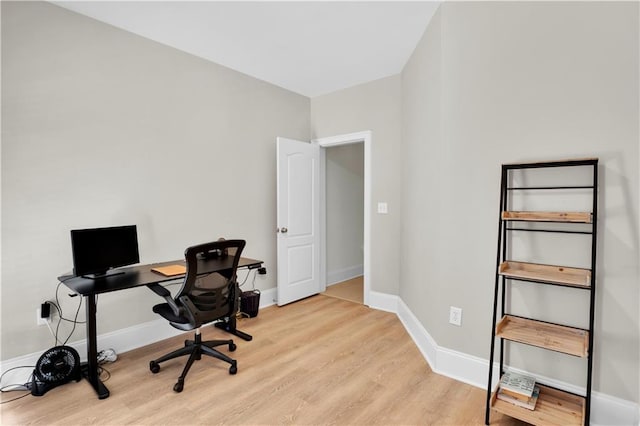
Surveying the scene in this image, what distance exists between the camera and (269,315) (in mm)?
3658

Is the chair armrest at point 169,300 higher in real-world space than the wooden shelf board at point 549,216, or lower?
lower

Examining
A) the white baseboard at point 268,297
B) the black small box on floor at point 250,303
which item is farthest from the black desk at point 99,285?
the white baseboard at point 268,297

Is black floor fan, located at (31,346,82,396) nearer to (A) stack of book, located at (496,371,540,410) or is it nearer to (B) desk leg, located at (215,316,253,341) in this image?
(B) desk leg, located at (215,316,253,341)

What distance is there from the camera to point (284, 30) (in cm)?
277

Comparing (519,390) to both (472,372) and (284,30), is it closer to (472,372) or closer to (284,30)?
(472,372)

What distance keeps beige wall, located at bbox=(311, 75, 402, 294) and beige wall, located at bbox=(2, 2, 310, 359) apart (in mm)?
1263

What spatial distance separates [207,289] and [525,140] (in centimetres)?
236

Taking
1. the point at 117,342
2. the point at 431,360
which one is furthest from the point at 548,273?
the point at 117,342

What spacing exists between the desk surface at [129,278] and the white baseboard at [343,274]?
2236mm

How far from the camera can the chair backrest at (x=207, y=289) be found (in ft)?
7.23

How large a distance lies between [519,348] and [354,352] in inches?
49.4

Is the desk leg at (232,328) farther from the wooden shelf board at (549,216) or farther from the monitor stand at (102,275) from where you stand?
the wooden shelf board at (549,216)

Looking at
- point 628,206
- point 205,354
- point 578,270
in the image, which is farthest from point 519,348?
point 205,354

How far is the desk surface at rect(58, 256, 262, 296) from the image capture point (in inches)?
84.7
